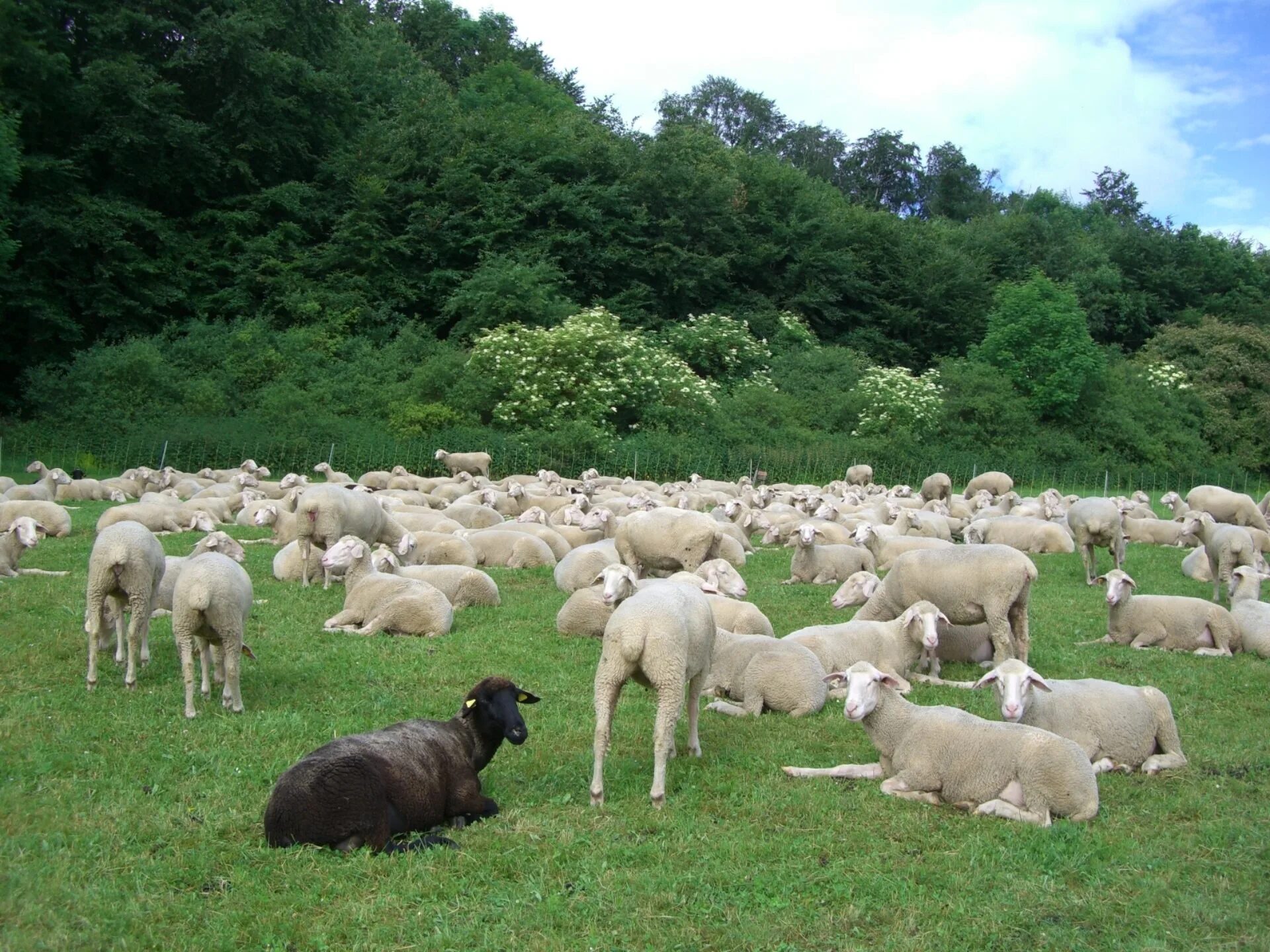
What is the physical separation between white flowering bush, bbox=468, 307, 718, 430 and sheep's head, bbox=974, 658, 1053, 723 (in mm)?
24504

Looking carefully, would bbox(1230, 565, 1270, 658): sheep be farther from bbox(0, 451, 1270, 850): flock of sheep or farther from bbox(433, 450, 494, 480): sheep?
bbox(433, 450, 494, 480): sheep

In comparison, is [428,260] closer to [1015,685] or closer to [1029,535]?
[1029,535]

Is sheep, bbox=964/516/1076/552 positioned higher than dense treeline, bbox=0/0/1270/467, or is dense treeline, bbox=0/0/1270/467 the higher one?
dense treeline, bbox=0/0/1270/467

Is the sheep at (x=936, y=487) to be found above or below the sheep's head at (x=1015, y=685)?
above

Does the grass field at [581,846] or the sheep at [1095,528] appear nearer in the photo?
the grass field at [581,846]

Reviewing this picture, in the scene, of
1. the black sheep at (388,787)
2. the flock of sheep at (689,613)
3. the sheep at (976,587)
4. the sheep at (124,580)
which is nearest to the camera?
the black sheep at (388,787)

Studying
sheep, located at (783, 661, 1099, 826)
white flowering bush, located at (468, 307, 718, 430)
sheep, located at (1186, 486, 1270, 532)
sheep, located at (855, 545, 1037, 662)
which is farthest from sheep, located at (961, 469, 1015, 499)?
sheep, located at (783, 661, 1099, 826)

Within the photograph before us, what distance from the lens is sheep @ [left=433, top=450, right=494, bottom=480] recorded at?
29328 mm

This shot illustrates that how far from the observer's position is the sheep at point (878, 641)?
34.2 ft

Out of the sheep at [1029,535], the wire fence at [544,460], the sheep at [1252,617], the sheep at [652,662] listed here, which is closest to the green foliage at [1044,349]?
the wire fence at [544,460]

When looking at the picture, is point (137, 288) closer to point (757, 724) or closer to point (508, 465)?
point (508, 465)

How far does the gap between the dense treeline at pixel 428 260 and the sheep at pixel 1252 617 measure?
2257 centimetres

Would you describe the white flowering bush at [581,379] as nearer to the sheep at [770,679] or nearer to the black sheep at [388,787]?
the sheep at [770,679]

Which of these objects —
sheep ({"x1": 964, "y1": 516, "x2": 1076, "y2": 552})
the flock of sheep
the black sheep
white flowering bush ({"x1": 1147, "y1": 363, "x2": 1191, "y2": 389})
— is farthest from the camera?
white flowering bush ({"x1": 1147, "y1": 363, "x2": 1191, "y2": 389})
